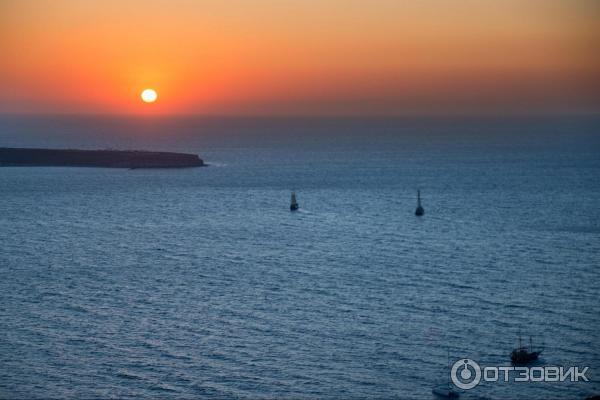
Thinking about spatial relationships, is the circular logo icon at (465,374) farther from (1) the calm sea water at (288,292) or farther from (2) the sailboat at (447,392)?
(2) the sailboat at (447,392)

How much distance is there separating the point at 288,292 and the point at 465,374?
17.9 meters

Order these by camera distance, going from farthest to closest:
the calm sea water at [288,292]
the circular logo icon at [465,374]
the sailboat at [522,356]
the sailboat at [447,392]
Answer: the sailboat at [522,356] < the calm sea water at [288,292] < the circular logo icon at [465,374] < the sailboat at [447,392]

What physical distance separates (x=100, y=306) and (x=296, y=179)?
86349 millimetres

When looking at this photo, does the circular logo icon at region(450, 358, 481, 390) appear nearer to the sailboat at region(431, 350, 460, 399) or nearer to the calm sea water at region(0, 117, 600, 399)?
the calm sea water at region(0, 117, 600, 399)

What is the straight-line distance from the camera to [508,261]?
66.5 metres

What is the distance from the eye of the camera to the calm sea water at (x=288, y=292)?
41.4 metres

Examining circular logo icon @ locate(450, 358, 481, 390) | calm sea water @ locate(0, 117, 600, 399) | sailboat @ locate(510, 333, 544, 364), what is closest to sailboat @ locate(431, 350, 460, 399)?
calm sea water @ locate(0, 117, 600, 399)

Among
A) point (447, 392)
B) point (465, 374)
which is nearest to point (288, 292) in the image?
point (465, 374)

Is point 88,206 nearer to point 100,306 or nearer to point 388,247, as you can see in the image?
point 388,247

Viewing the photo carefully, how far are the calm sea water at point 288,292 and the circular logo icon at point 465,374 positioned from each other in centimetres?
75

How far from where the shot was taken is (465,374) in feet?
133

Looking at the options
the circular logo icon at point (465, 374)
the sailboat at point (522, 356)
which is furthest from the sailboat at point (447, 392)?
the sailboat at point (522, 356)

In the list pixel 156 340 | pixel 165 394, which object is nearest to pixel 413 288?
pixel 156 340

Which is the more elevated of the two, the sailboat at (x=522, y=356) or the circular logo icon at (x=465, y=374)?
the sailboat at (x=522, y=356)
